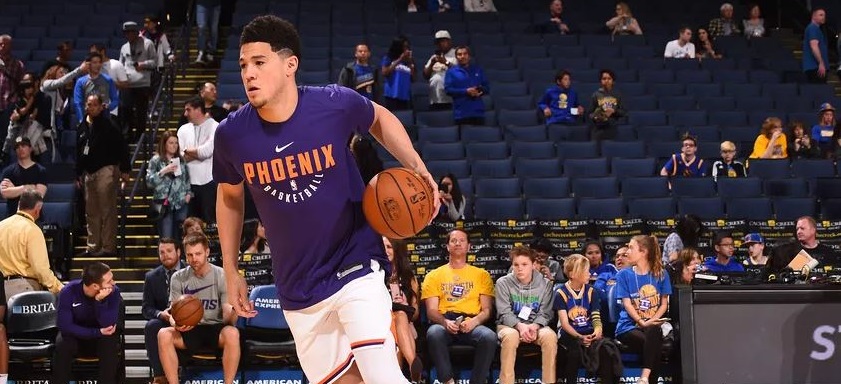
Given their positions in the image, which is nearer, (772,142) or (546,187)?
(546,187)

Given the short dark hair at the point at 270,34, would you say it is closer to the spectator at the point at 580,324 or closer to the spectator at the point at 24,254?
the spectator at the point at 580,324

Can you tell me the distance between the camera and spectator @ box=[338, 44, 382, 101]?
47.0 feet

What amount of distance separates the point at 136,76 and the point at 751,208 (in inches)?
318

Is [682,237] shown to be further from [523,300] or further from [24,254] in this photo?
[24,254]

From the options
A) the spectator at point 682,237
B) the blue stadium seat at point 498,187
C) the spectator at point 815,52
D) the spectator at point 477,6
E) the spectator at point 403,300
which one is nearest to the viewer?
the spectator at point 403,300

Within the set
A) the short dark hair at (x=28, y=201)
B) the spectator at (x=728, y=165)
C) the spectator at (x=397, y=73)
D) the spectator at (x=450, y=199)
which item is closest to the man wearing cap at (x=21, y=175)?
the short dark hair at (x=28, y=201)

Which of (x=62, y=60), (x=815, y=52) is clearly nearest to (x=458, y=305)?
(x=62, y=60)

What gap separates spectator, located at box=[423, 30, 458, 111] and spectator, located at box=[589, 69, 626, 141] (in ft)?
6.38

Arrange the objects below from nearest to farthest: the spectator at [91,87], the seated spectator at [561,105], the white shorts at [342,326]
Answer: the white shorts at [342,326] < the spectator at [91,87] < the seated spectator at [561,105]

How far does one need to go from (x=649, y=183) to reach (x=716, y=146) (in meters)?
1.77

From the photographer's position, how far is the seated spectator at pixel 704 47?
17656 mm

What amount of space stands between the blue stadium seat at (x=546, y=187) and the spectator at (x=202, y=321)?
468cm

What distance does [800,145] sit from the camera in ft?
47.0

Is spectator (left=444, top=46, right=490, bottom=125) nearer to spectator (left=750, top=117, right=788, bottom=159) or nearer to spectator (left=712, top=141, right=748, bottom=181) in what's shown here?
spectator (left=712, top=141, right=748, bottom=181)
